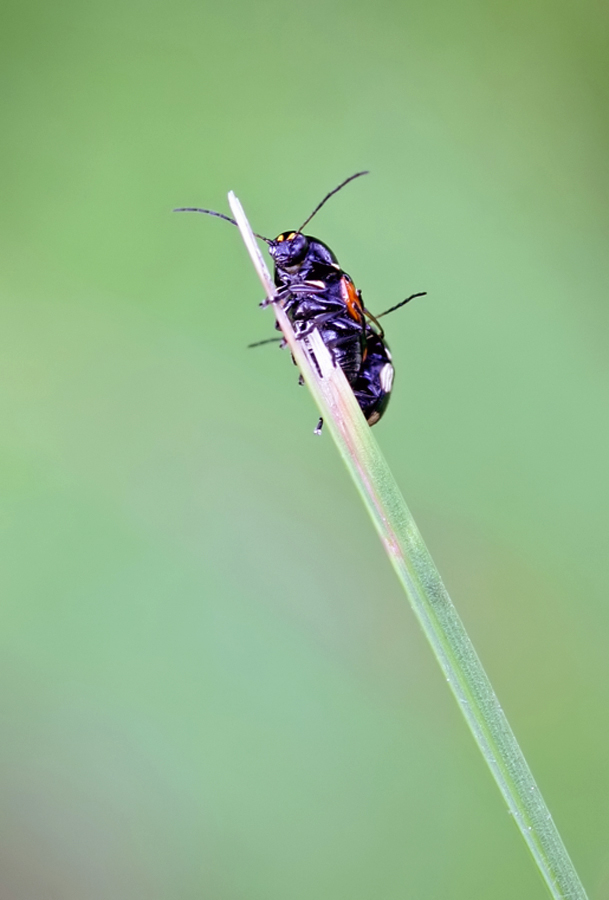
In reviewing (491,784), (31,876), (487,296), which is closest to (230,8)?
(487,296)

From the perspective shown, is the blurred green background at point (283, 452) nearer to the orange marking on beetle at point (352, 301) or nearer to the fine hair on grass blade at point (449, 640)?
the orange marking on beetle at point (352, 301)

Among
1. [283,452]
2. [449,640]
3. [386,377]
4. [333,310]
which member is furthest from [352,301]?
[449,640]

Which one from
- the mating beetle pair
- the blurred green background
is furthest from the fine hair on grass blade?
the blurred green background

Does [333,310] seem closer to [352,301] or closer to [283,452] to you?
[352,301]

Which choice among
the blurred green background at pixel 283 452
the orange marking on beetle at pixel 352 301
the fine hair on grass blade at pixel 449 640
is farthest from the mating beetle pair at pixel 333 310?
the fine hair on grass blade at pixel 449 640

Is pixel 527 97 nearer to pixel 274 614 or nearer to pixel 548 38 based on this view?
pixel 548 38

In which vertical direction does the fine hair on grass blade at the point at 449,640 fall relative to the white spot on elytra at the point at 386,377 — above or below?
below

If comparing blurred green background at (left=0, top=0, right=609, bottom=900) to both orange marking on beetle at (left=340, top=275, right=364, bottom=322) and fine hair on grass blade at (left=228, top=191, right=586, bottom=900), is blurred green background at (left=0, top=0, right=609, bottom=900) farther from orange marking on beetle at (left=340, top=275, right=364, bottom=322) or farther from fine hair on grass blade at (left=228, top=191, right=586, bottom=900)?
fine hair on grass blade at (left=228, top=191, right=586, bottom=900)
